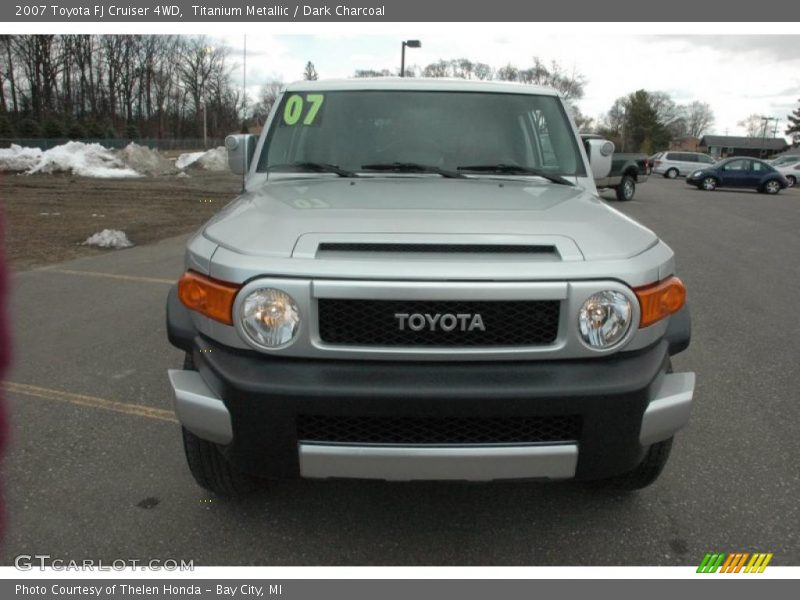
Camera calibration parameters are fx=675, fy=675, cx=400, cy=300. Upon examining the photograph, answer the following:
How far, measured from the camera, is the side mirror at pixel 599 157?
390 centimetres

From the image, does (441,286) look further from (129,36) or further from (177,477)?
(129,36)

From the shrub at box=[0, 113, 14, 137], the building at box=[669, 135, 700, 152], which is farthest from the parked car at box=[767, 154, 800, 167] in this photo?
the building at box=[669, 135, 700, 152]

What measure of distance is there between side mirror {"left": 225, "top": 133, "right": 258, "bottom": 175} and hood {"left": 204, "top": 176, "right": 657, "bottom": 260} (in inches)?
32.2

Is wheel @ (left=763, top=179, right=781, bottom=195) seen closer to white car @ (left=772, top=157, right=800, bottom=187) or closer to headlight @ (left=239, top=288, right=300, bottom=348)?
white car @ (left=772, top=157, right=800, bottom=187)

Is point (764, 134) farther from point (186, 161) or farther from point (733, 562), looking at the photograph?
point (733, 562)

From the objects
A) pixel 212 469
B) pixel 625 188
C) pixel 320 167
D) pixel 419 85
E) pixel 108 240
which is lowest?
pixel 108 240

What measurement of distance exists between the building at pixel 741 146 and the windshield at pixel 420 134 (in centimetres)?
11164

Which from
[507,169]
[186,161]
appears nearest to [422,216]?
[507,169]

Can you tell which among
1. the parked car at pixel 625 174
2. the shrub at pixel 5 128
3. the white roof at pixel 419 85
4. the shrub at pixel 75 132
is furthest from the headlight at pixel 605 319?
the shrub at pixel 75 132

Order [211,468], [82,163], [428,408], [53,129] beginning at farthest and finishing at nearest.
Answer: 1. [53,129]
2. [82,163]
3. [211,468]
4. [428,408]

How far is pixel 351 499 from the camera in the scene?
2955mm

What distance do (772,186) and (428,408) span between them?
102ft

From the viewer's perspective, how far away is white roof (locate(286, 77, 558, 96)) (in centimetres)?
387
